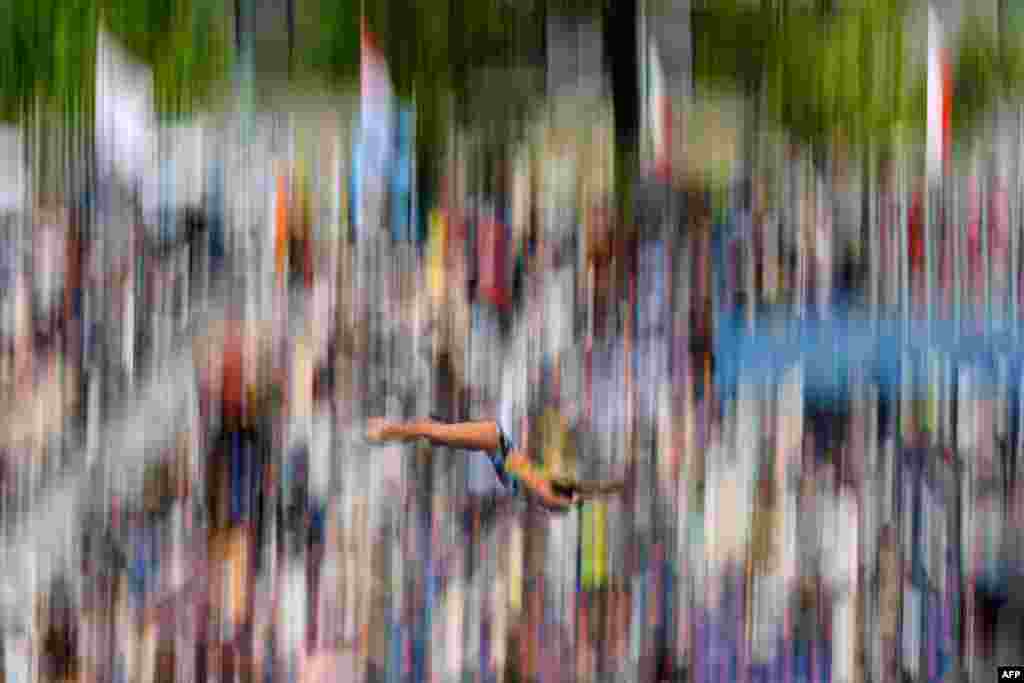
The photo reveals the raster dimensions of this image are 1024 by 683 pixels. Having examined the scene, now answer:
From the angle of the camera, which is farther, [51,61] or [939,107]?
[51,61]

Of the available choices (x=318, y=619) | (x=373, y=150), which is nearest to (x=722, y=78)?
(x=373, y=150)

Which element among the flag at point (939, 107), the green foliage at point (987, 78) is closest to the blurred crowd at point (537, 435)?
the flag at point (939, 107)

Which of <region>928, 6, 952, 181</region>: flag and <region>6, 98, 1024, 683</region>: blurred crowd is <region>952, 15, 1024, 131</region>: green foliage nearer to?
<region>928, 6, 952, 181</region>: flag

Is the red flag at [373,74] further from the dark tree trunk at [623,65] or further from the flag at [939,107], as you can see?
the flag at [939,107]

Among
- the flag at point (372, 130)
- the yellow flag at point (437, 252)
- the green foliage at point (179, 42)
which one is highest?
the green foliage at point (179, 42)

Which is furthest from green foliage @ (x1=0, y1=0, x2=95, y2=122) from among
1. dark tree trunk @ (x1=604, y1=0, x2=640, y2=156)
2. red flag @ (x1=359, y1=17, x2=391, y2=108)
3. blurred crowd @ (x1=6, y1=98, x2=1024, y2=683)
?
dark tree trunk @ (x1=604, y1=0, x2=640, y2=156)

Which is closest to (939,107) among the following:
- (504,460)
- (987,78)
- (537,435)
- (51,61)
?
(987,78)

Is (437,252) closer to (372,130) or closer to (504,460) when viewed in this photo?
(372,130)

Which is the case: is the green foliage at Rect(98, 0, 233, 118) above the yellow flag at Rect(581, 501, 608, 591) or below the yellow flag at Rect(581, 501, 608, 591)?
above

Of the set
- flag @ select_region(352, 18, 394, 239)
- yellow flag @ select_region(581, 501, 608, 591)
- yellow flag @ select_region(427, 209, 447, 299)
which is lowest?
yellow flag @ select_region(581, 501, 608, 591)

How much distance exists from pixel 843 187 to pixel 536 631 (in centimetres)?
157

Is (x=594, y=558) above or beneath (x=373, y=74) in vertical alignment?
beneath

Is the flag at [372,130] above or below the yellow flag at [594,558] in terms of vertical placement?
above

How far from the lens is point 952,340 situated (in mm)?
3209
